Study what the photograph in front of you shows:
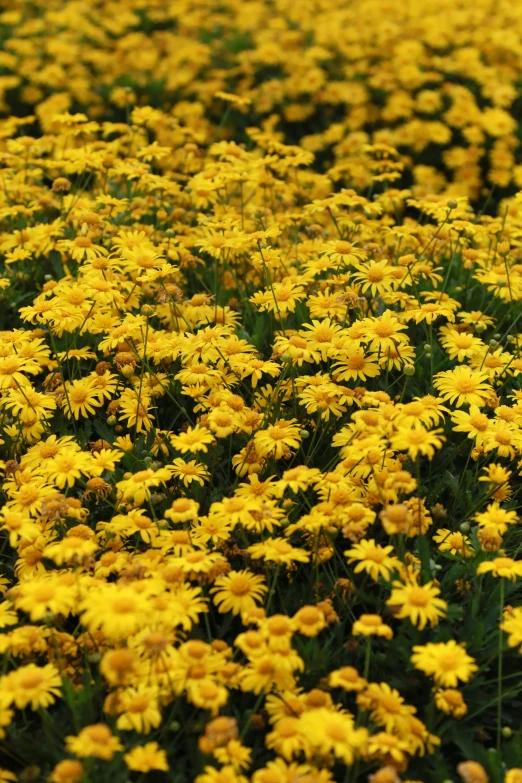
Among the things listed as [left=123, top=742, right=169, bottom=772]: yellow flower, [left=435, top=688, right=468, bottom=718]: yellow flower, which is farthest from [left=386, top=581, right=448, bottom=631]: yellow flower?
[left=123, top=742, right=169, bottom=772]: yellow flower

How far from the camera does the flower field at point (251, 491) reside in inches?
108

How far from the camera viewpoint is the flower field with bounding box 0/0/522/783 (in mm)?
2746

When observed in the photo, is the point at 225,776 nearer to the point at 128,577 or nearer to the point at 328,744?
the point at 328,744

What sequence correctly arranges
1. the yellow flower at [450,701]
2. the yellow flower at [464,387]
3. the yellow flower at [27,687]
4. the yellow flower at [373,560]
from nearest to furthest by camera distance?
the yellow flower at [27,687] → the yellow flower at [450,701] → the yellow flower at [373,560] → the yellow flower at [464,387]

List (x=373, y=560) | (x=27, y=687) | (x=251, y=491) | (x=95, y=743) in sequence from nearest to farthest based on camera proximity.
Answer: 1. (x=95, y=743)
2. (x=27, y=687)
3. (x=373, y=560)
4. (x=251, y=491)

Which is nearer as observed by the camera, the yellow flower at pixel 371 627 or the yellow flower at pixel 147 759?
the yellow flower at pixel 147 759

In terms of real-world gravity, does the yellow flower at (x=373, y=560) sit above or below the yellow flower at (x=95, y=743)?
above

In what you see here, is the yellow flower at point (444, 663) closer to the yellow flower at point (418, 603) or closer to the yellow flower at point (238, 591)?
the yellow flower at point (418, 603)

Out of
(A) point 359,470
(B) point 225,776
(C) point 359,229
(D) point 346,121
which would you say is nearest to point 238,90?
(D) point 346,121

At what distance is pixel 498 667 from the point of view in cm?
302

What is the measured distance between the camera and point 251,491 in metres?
3.35

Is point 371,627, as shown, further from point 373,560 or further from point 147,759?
point 147,759

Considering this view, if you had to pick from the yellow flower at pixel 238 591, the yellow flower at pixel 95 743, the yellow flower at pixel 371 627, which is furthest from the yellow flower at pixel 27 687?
the yellow flower at pixel 371 627

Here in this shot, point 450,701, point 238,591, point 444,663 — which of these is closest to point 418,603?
point 444,663
